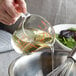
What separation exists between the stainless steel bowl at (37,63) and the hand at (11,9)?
10 cm

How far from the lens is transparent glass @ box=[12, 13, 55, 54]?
1.54 ft

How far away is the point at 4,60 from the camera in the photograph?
2.20ft

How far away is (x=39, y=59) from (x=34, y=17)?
0.11 meters

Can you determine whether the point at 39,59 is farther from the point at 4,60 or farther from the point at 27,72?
the point at 4,60

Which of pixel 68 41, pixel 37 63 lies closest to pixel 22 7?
pixel 37 63

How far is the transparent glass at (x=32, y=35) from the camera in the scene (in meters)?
0.47

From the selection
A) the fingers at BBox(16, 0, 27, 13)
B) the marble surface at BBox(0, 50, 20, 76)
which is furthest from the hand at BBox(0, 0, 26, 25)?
the marble surface at BBox(0, 50, 20, 76)

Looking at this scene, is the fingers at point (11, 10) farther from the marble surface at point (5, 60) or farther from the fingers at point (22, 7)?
the marble surface at point (5, 60)

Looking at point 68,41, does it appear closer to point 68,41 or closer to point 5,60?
point 68,41

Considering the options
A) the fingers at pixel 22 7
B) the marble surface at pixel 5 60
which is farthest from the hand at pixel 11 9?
the marble surface at pixel 5 60

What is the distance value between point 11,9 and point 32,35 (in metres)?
0.07

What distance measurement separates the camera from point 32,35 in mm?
473

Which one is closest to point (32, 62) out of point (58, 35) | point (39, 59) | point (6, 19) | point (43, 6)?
point (39, 59)

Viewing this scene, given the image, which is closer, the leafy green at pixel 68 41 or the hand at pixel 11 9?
the hand at pixel 11 9
